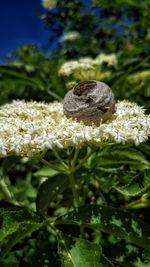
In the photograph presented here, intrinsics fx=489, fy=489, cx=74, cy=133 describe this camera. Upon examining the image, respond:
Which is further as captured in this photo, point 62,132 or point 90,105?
point 90,105

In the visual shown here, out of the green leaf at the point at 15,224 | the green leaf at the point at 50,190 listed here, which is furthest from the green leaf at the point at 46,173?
the green leaf at the point at 15,224

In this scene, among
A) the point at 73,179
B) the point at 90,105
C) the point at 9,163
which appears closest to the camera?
the point at 90,105

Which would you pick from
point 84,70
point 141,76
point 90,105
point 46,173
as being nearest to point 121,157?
point 90,105

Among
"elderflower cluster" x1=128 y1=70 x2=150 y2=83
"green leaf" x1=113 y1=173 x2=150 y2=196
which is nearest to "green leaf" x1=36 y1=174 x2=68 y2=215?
"green leaf" x1=113 y1=173 x2=150 y2=196

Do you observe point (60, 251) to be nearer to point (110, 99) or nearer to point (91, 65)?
point (110, 99)

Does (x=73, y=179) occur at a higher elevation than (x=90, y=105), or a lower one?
lower

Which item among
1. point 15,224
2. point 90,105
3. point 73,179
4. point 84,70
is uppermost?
point 84,70

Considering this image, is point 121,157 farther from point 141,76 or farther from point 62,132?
point 141,76
